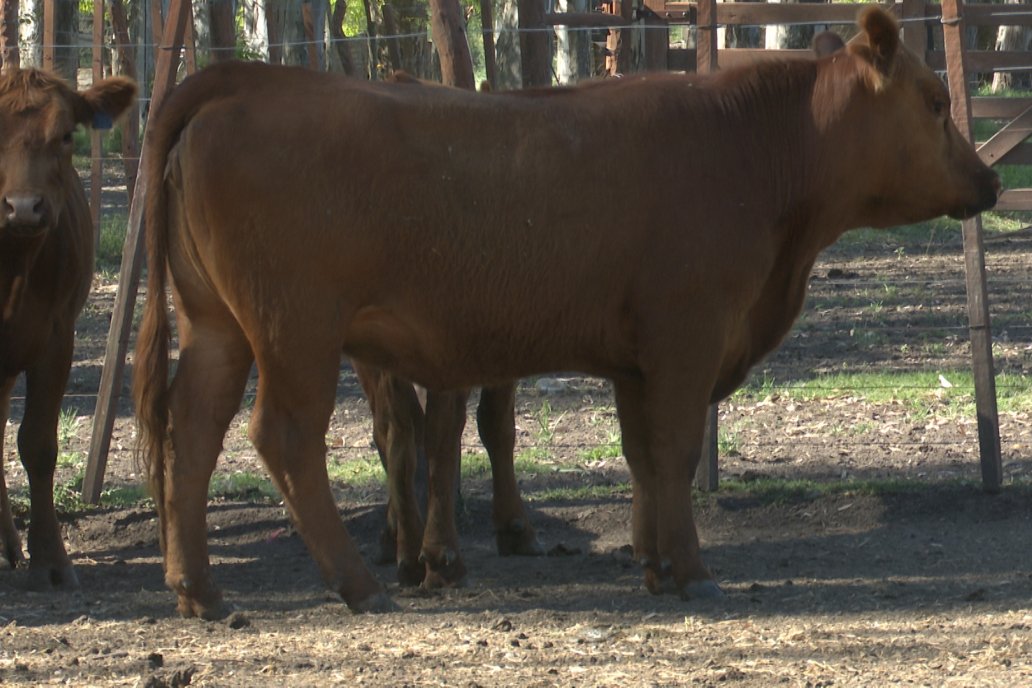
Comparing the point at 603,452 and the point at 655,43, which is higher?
the point at 655,43

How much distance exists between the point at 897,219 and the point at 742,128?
0.92 metres

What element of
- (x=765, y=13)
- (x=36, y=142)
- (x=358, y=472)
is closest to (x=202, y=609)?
→ (x=36, y=142)

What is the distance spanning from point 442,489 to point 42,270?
2.16 meters

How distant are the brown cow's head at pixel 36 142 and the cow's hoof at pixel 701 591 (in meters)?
3.17

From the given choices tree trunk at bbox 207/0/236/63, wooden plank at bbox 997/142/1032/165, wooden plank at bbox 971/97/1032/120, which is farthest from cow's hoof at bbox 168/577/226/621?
wooden plank at bbox 971/97/1032/120

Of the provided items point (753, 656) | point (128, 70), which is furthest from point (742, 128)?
point (128, 70)

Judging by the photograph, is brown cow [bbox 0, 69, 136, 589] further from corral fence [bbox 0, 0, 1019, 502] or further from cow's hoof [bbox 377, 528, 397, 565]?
cow's hoof [bbox 377, 528, 397, 565]

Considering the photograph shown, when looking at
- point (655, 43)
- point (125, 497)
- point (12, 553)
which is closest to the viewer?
point (12, 553)

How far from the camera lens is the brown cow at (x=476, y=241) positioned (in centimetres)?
575

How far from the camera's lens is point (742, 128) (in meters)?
6.42

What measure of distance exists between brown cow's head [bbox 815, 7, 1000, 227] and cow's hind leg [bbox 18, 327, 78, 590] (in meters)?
3.70

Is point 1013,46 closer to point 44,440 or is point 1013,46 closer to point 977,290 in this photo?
point 977,290

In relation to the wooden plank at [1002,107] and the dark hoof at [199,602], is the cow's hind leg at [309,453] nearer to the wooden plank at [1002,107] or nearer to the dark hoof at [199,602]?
the dark hoof at [199,602]

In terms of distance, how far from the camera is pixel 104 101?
734 cm
